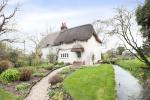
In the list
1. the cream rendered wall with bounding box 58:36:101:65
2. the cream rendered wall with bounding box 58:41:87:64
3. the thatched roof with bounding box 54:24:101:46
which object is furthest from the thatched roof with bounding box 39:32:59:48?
the cream rendered wall with bounding box 58:36:101:65

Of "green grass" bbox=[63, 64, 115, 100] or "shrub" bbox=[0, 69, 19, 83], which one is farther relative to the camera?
"shrub" bbox=[0, 69, 19, 83]

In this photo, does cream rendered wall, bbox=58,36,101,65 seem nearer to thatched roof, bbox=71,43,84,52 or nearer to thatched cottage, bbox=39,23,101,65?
thatched cottage, bbox=39,23,101,65

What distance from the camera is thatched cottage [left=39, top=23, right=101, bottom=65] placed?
63.4 metres

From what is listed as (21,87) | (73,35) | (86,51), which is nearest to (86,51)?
(86,51)

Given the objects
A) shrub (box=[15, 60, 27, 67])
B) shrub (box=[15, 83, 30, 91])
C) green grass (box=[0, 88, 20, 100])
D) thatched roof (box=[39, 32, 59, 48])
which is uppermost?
thatched roof (box=[39, 32, 59, 48])

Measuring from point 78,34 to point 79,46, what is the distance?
118 inches

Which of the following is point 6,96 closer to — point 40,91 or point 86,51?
point 40,91

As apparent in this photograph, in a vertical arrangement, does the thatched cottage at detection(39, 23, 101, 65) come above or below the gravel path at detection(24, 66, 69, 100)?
above

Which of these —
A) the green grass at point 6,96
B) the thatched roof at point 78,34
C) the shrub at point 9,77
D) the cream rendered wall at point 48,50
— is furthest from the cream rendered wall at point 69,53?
the green grass at point 6,96

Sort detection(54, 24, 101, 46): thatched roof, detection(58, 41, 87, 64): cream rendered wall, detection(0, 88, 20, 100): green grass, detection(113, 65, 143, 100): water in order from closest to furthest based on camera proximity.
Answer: detection(113, 65, 143, 100): water < detection(0, 88, 20, 100): green grass < detection(54, 24, 101, 46): thatched roof < detection(58, 41, 87, 64): cream rendered wall

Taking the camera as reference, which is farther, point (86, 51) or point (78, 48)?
point (86, 51)

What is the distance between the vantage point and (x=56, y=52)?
2717 inches

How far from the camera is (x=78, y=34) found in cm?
6462

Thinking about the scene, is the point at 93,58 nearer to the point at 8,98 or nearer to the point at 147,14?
the point at 147,14
